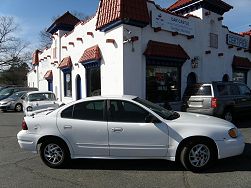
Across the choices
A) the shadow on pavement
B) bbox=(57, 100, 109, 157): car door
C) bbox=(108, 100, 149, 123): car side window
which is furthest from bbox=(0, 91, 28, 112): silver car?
bbox=(108, 100, 149, 123): car side window

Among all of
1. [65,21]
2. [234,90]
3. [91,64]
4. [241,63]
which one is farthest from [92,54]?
[241,63]

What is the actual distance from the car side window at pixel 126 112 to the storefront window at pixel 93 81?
28.4ft

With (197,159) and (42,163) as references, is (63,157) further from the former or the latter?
(197,159)

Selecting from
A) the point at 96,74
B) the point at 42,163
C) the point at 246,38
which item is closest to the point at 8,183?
the point at 42,163

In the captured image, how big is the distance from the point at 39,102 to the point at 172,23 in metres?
7.72

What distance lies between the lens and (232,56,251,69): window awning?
754 inches

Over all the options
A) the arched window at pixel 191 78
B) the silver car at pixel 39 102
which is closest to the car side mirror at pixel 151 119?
the silver car at pixel 39 102

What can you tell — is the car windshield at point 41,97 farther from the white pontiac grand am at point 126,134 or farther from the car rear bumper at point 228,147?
the car rear bumper at point 228,147

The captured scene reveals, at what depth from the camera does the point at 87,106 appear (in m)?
6.21

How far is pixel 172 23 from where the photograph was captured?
46.9 ft

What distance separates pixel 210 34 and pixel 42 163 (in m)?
13.2

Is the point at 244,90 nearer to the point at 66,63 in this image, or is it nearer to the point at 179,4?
the point at 179,4

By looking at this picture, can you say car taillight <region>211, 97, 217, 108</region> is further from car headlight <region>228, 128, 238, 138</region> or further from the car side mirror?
the car side mirror

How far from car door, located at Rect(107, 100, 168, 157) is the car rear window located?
572 cm
